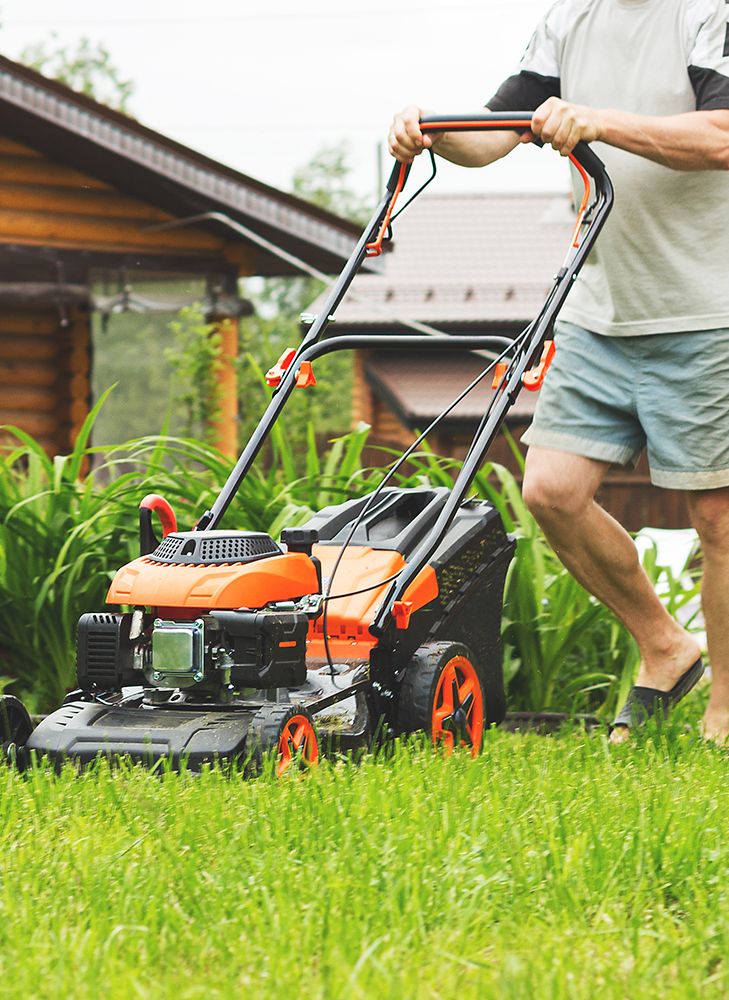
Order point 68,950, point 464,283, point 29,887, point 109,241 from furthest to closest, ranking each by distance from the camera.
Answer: point 464,283 → point 109,241 → point 29,887 → point 68,950

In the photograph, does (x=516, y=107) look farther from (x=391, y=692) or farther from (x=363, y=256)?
(x=391, y=692)

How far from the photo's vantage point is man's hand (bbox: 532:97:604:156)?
2.97 m

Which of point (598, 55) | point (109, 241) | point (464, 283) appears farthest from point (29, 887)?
point (464, 283)

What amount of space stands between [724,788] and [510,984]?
47.0 inches

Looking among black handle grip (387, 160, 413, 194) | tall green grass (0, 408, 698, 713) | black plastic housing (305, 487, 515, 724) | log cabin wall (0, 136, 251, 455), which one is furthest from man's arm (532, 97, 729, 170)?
log cabin wall (0, 136, 251, 455)

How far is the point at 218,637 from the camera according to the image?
2633mm

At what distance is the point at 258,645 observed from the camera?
261 centimetres

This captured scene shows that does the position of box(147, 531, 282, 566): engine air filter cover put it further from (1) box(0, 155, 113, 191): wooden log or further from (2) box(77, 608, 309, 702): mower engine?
(1) box(0, 155, 113, 191): wooden log

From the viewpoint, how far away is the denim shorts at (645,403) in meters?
3.31

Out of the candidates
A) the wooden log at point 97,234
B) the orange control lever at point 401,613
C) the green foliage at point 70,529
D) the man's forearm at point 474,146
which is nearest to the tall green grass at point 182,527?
the green foliage at point 70,529

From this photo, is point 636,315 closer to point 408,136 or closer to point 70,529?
point 408,136

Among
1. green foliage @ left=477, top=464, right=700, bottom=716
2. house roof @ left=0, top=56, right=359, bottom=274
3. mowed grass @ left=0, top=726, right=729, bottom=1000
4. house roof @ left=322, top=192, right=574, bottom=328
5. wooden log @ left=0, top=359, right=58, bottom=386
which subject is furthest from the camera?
house roof @ left=322, top=192, right=574, bottom=328

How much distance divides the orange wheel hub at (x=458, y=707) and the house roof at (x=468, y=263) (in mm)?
11132

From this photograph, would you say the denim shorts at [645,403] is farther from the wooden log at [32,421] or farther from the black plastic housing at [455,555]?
the wooden log at [32,421]
